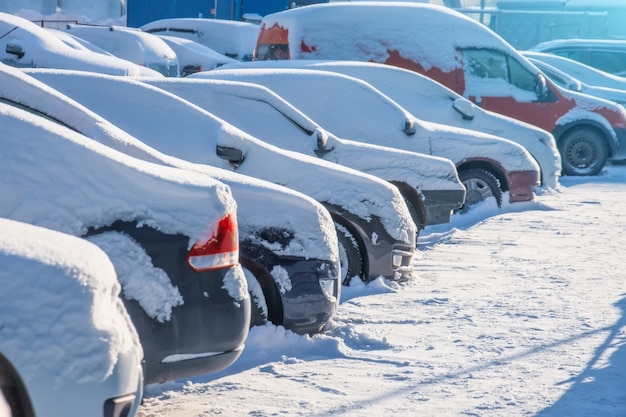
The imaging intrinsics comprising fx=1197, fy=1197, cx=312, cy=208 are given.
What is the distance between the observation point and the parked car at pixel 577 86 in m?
18.9

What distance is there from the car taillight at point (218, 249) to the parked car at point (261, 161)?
239cm

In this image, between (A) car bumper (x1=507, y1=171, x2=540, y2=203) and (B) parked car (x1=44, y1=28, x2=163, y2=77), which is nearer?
(A) car bumper (x1=507, y1=171, x2=540, y2=203)

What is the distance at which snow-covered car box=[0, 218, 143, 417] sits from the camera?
3.33 m

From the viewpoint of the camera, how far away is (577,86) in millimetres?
18750

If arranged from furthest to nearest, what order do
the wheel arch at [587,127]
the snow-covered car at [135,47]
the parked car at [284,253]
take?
the snow-covered car at [135,47] → the wheel arch at [587,127] → the parked car at [284,253]

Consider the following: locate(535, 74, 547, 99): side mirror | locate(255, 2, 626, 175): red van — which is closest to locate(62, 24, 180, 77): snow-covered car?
locate(255, 2, 626, 175): red van

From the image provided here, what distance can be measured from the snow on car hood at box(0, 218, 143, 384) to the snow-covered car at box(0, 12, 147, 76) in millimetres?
10583

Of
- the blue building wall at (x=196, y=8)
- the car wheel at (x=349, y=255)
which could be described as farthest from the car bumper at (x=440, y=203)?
the blue building wall at (x=196, y=8)

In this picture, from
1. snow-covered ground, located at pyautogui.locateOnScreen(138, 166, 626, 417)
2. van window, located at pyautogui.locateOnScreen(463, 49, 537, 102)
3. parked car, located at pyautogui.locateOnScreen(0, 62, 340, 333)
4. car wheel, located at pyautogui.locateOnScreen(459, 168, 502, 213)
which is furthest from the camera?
van window, located at pyautogui.locateOnScreen(463, 49, 537, 102)

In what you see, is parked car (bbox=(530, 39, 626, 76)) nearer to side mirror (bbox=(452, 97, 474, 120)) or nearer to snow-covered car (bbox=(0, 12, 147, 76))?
side mirror (bbox=(452, 97, 474, 120))

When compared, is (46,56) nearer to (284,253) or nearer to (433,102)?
(433,102)

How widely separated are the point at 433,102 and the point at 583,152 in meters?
4.68

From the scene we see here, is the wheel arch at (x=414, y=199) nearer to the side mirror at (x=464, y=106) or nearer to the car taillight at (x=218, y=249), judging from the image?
the side mirror at (x=464, y=106)

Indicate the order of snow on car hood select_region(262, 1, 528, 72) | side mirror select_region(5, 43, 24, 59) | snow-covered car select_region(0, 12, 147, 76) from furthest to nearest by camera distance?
snow on car hood select_region(262, 1, 528, 72), snow-covered car select_region(0, 12, 147, 76), side mirror select_region(5, 43, 24, 59)
